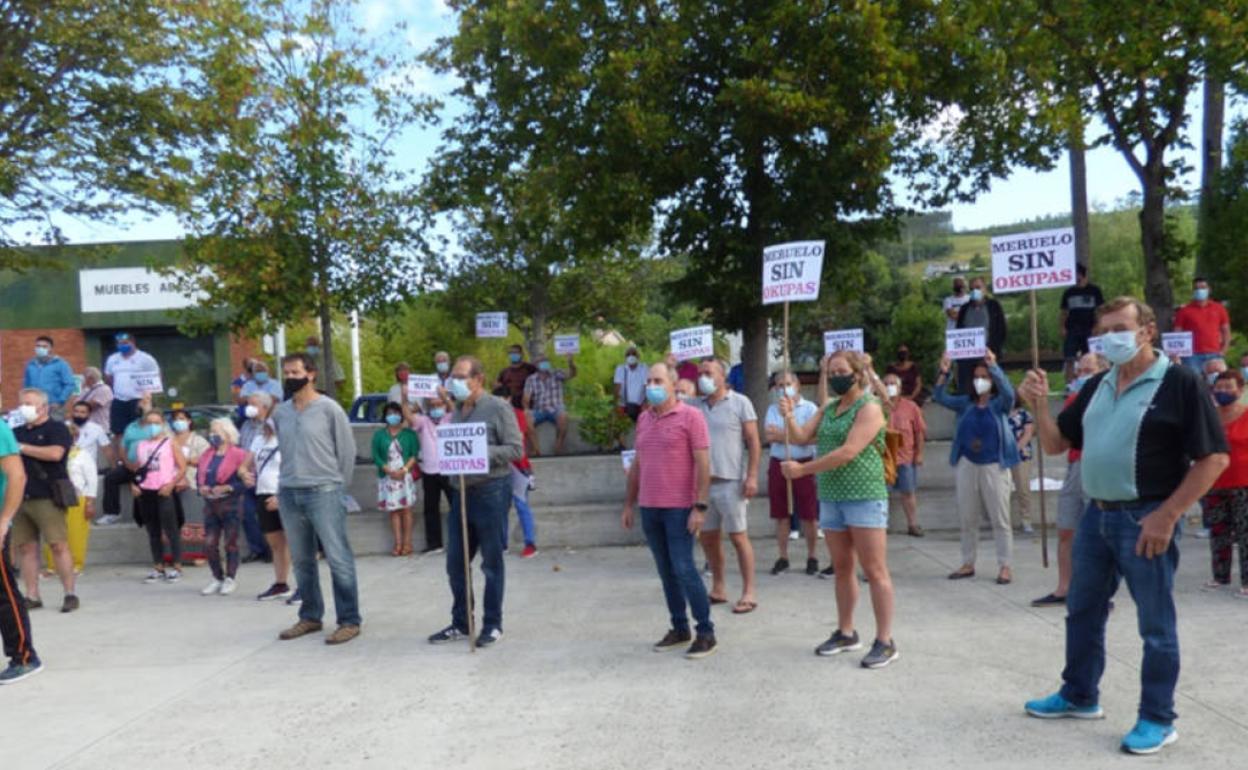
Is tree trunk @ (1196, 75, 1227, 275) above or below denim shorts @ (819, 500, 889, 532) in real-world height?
above

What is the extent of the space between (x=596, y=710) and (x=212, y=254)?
38.4ft

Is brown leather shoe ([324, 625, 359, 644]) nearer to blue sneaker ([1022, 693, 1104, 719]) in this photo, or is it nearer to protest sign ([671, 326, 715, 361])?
protest sign ([671, 326, 715, 361])

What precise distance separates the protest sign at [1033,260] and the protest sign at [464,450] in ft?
14.5

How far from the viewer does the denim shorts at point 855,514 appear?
6629 mm

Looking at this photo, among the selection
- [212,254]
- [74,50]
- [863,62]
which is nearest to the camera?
[863,62]

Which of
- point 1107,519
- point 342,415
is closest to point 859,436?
point 1107,519

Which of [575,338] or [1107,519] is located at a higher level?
[575,338]

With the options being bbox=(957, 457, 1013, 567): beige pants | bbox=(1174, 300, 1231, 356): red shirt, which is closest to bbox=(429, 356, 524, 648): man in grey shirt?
bbox=(957, 457, 1013, 567): beige pants

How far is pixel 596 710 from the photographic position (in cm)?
607

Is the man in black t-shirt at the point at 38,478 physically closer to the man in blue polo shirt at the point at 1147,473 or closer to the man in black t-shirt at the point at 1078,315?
the man in blue polo shirt at the point at 1147,473

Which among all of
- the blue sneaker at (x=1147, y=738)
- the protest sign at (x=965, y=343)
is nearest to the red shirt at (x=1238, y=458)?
the protest sign at (x=965, y=343)

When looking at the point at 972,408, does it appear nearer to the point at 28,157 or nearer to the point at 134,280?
the point at 28,157

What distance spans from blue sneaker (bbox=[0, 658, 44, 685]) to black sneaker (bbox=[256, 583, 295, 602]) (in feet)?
8.53

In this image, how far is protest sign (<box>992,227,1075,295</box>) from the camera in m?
8.70
